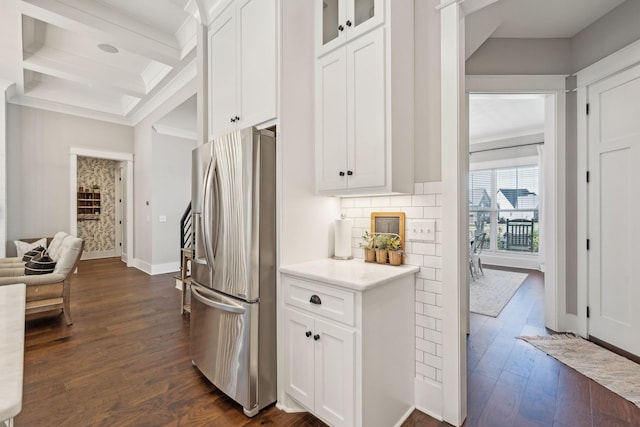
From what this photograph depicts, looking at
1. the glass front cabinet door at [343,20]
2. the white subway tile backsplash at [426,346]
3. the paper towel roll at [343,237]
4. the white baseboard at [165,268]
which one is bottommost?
the white baseboard at [165,268]

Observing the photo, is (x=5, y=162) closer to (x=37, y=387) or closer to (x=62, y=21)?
(x=62, y=21)

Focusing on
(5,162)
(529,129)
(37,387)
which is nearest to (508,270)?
(529,129)

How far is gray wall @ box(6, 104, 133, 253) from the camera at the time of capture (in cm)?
515

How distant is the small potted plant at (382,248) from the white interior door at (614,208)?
2.39 metres

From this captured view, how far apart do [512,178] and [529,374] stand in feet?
19.0

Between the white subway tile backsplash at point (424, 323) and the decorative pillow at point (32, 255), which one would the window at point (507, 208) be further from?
the decorative pillow at point (32, 255)

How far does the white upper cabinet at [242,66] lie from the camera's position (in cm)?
201

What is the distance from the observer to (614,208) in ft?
9.03

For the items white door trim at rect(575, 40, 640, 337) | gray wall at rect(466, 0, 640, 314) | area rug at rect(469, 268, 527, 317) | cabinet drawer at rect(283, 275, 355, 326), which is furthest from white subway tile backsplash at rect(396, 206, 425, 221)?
area rug at rect(469, 268, 527, 317)

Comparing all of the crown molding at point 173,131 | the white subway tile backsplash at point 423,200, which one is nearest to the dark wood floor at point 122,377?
the white subway tile backsplash at point 423,200

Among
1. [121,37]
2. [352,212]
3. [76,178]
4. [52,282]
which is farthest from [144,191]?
[352,212]

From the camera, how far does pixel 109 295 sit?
4359mm

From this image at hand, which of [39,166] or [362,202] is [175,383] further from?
[39,166]

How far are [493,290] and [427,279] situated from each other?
3540 millimetres
